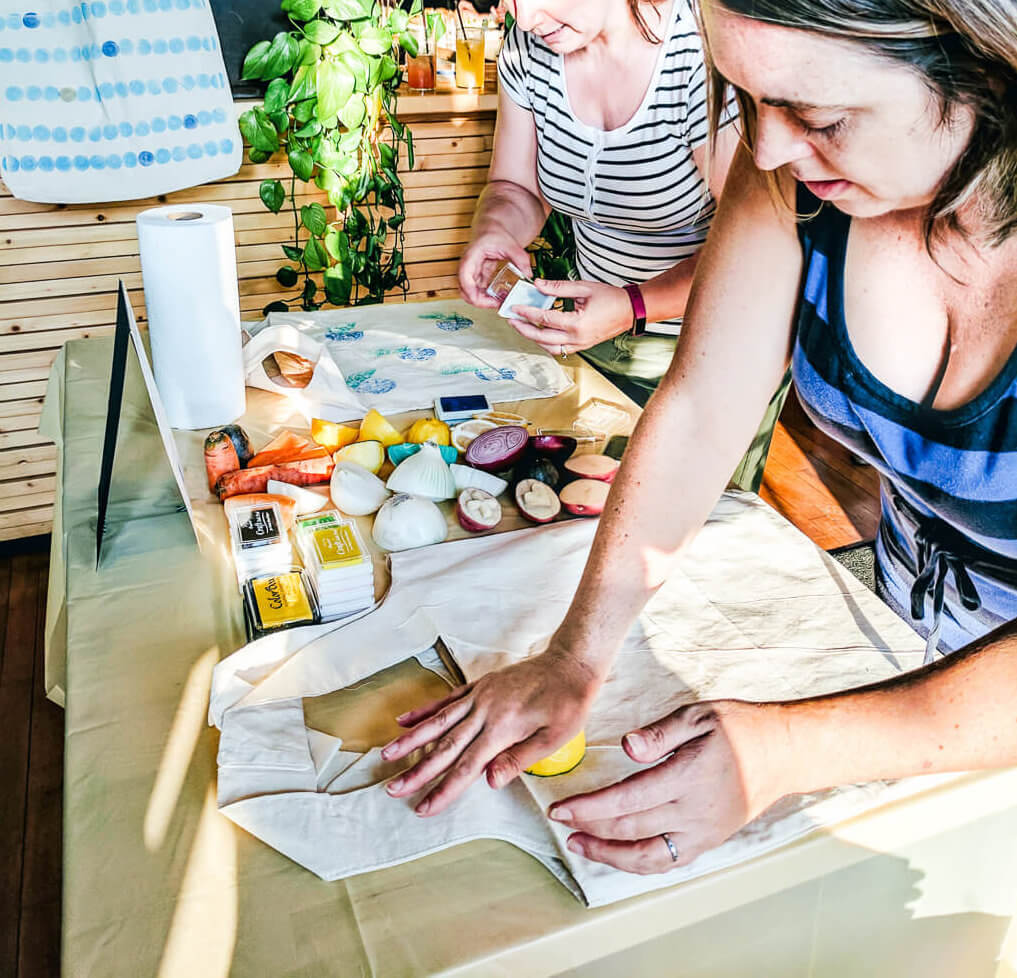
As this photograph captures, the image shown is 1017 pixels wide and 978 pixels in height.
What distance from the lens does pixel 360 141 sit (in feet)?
9.48

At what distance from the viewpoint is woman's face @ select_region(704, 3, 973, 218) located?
2.08 ft

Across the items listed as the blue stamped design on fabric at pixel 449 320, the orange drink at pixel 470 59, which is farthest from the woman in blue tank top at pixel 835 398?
the orange drink at pixel 470 59

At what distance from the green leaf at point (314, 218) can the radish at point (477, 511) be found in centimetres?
184

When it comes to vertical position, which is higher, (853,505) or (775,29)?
(775,29)

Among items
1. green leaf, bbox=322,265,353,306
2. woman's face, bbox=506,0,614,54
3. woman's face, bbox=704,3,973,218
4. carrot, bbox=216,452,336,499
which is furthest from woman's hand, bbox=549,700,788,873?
green leaf, bbox=322,265,353,306

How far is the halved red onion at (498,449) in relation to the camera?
1413mm

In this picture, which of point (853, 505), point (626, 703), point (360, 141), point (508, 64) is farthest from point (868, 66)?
point (853, 505)

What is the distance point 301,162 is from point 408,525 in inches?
75.8

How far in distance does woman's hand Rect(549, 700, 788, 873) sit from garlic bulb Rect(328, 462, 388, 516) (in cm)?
64

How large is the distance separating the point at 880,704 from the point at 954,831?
0.22m

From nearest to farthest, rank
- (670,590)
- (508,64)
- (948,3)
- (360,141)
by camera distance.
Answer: (948,3), (670,590), (508,64), (360,141)

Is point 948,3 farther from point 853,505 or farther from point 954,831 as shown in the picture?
point 853,505

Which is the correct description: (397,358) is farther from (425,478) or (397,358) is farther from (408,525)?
(408,525)

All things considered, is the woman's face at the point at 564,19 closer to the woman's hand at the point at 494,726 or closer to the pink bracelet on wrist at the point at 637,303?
the pink bracelet on wrist at the point at 637,303
